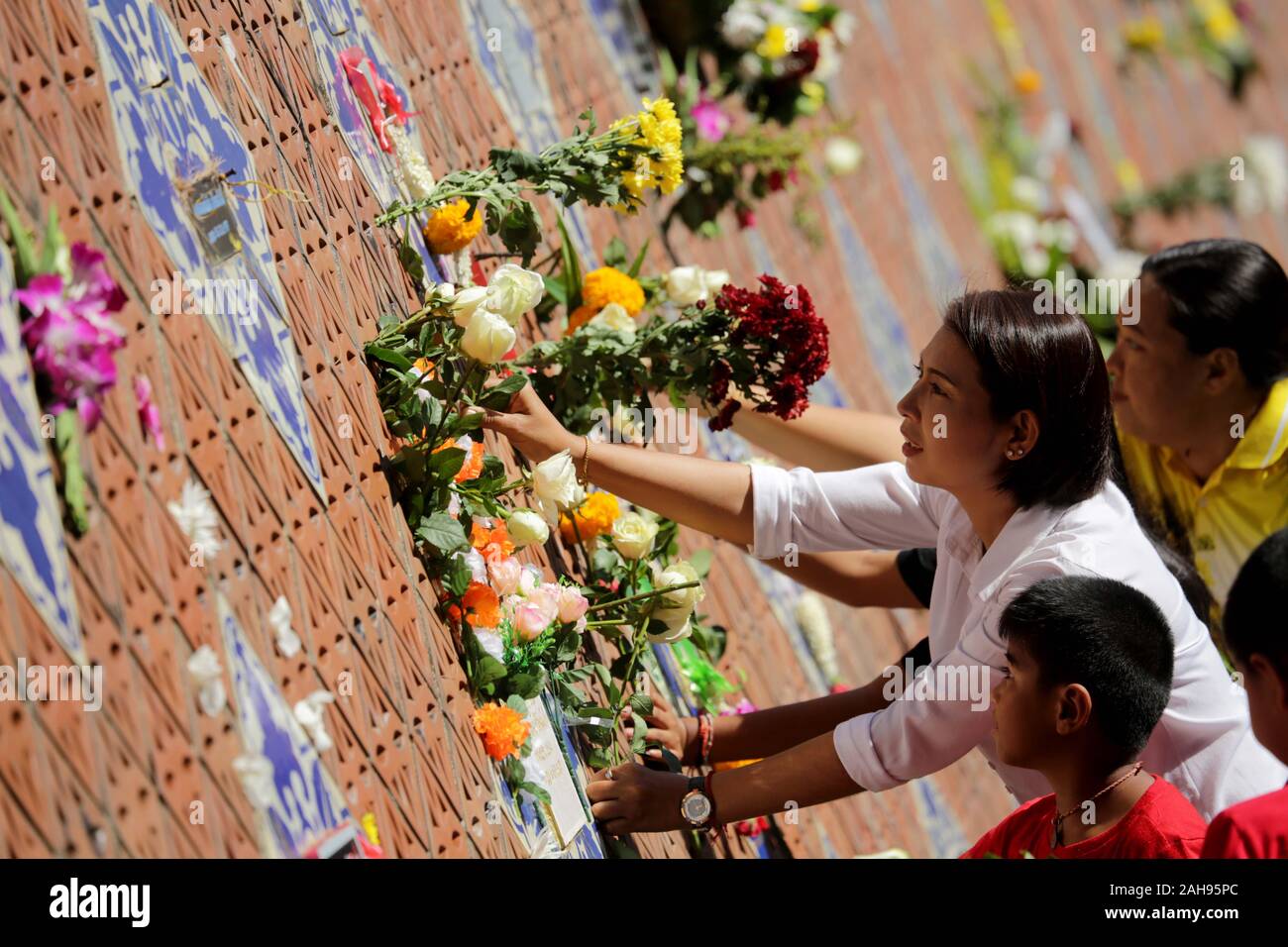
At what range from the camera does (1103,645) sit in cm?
193

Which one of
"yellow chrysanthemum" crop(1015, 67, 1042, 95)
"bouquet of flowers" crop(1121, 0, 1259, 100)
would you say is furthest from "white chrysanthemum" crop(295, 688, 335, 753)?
"bouquet of flowers" crop(1121, 0, 1259, 100)

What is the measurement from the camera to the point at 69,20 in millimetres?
1592

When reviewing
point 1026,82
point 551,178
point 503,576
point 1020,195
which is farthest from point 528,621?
point 1026,82

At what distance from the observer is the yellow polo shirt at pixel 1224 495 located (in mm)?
2777

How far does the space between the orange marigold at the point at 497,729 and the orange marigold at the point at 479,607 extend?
0.11 meters

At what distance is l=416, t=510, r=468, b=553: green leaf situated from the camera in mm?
1881

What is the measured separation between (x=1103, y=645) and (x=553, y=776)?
29.1 inches

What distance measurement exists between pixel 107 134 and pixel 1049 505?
52.2 inches

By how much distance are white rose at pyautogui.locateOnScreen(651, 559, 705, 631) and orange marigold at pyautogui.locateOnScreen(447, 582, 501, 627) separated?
31 cm

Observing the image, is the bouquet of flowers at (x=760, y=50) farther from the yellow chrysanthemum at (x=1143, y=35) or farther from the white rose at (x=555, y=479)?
the yellow chrysanthemum at (x=1143, y=35)

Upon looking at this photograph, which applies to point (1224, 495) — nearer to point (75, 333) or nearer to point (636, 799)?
point (636, 799)

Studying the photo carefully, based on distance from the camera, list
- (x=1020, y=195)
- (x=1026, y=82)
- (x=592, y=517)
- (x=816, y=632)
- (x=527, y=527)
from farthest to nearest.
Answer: (x=1026, y=82) < (x=1020, y=195) < (x=816, y=632) < (x=592, y=517) < (x=527, y=527)
